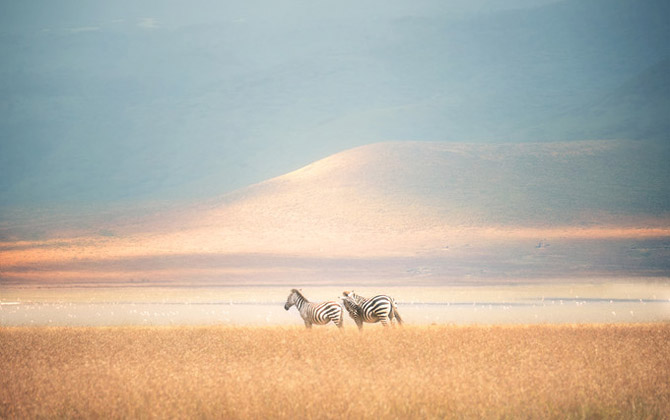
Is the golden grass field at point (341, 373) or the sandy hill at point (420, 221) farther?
the sandy hill at point (420, 221)

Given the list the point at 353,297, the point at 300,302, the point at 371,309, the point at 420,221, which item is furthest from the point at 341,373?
the point at 420,221

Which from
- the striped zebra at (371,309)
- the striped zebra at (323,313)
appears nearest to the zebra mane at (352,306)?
the striped zebra at (371,309)

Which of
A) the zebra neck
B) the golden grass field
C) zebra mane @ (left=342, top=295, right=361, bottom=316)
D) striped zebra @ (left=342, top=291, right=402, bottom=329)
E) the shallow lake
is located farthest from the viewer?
the shallow lake

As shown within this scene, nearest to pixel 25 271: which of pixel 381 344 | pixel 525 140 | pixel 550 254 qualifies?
pixel 550 254

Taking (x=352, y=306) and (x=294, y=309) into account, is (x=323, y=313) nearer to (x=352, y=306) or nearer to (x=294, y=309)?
(x=352, y=306)

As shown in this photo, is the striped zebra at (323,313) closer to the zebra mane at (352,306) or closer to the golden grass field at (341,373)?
the zebra mane at (352,306)

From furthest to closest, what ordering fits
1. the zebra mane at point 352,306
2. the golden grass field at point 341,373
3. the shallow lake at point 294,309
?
the shallow lake at point 294,309
the zebra mane at point 352,306
the golden grass field at point 341,373

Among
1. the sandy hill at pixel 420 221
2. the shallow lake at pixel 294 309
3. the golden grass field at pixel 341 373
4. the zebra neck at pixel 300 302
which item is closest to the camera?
the golden grass field at pixel 341 373

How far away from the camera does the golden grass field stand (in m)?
13.7

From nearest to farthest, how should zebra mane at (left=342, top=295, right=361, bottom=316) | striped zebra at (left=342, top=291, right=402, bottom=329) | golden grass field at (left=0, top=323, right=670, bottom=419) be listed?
golden grass field at (left=0, top=323, right=670, bottom=419) < striped zebra at (left=342, top=291, right=402, bottom=329) < zebra mane at (left=342, top=295, right=361, bottom=316)

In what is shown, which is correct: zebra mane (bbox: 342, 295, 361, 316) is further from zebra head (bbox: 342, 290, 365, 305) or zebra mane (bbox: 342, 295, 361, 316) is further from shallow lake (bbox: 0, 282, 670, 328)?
shallow lake (bbox: 0, 282, 670, 328)

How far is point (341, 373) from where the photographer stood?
646 inches

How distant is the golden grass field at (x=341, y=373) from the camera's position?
1370 cm

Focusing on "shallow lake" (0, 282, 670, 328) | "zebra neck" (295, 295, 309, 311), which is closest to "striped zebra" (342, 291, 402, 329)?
"zebra neck" (295, 295, 309, 311)
